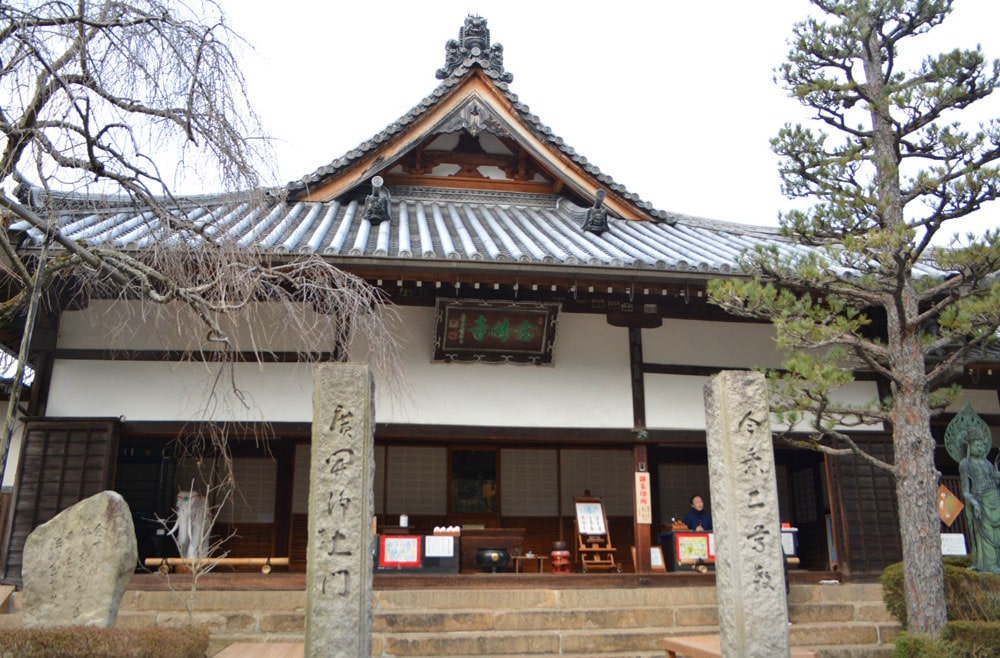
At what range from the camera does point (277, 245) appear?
920 cm

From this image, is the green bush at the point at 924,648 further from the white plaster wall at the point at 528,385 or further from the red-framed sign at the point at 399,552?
the red-framed sign at the point at 399,552

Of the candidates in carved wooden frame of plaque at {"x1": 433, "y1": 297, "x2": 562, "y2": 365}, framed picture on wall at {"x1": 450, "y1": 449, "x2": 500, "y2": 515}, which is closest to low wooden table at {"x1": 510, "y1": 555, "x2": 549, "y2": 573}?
framed picture on wall at {"x1": 450, "y1": 449, "x2": 500, "y2": 515}

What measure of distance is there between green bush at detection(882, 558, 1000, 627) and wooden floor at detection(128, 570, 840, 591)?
5.11 feet

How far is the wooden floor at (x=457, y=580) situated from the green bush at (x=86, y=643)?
2.70m

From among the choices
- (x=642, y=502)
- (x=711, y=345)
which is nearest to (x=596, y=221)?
(x=711, y=345)

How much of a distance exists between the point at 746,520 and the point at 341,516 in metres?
2.98

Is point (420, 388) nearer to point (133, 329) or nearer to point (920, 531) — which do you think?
point (133, 329)

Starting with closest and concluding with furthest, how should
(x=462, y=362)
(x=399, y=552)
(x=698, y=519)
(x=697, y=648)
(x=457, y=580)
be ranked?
(x=697, y=648), (x=457, y=580), (x=399, y=552), (x=462, y=362), (x=698, y=519)

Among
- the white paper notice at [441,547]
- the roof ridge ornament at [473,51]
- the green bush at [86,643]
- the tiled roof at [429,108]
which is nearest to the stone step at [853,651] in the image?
the white paper notice at [441,547]

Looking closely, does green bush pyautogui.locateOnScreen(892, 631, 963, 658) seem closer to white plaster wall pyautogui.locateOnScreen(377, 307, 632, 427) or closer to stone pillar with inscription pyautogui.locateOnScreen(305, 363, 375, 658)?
white plaster wall pyautogui.locateOnScreen(377, 307, 632, 427)

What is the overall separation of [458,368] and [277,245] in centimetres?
254

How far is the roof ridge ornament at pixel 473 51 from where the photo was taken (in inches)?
506

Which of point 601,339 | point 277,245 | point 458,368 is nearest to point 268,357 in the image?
point 277,245

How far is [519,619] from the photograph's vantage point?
858cm
